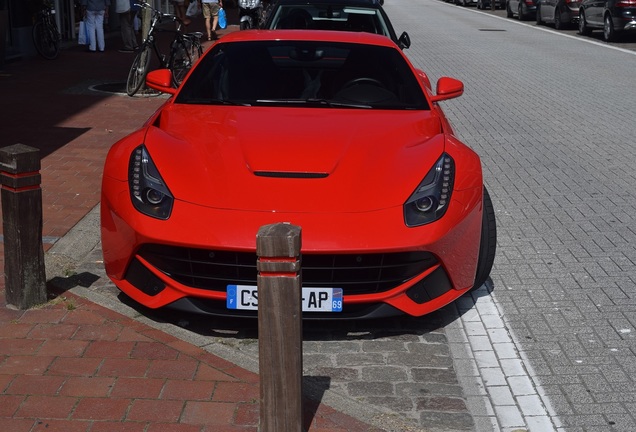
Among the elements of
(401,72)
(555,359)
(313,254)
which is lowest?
(555,359)

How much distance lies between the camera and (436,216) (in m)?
5.13

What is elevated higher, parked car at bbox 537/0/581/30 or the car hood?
the car hood

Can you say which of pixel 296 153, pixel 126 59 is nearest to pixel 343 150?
pixel 296 153

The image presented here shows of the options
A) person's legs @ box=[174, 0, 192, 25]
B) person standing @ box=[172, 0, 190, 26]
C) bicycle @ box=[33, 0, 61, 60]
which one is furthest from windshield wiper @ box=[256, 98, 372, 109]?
person's legs @ box=[174, 0, 192, 25]

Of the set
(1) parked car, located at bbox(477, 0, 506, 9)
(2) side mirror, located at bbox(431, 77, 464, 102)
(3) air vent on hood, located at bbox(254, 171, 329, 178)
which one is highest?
(2) side mirror, located at bbox(431, 77, 464, 102)

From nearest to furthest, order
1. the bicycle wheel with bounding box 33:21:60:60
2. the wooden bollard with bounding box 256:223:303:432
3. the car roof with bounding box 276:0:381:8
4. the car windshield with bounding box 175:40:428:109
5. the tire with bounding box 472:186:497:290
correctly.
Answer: the wooden bollard with bounding box 256:223:303:432, the tire with bounding box 472:186:497:290, the car windshield with bounding box 175:40:428:109, the car roof with bounding box 276:0:381:8, the bicycle wheel with bounding box 33:21:60:60

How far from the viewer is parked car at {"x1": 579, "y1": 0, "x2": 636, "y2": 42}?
25.5 meters

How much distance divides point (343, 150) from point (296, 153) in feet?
0.87

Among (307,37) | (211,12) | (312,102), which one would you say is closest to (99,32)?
(211,12)

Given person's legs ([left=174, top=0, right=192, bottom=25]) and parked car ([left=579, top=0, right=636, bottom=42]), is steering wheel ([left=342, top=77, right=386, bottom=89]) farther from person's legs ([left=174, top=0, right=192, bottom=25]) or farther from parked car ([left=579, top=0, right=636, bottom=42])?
parked car ([left=579, top=0, right=636, bottom=42])

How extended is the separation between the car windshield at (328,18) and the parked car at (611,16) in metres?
15.1

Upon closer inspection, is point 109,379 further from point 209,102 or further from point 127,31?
point 127,31

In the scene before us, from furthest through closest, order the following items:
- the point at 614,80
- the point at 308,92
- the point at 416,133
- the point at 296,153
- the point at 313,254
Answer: the point at 614,80 < the point at 308,92 < the point at 416,133 < the point at 296,153 < the point at 313,254

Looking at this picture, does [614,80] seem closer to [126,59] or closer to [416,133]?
[126,59]
